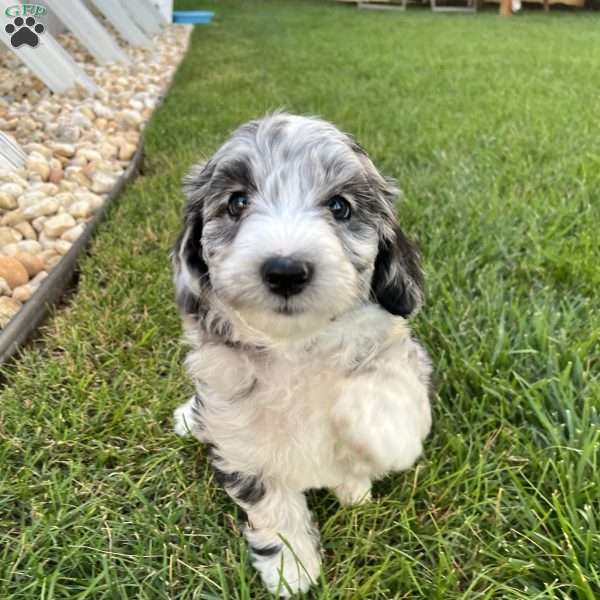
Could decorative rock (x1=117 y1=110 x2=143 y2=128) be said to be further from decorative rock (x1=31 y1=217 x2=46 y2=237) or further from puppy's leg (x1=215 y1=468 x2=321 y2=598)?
A: puppy's leg (x1=215 y1=468 x2=321 y2=598)

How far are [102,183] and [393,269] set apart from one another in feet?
11.7

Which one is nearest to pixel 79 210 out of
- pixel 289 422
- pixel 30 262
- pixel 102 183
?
pixel 102 183

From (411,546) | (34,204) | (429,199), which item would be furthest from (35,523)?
(429,199)

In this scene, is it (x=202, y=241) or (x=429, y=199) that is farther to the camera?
(x=429, y=199)

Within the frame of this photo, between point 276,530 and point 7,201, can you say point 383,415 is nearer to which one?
point 276,530

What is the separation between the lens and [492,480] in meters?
2.46

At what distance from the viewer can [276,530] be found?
7.35ft

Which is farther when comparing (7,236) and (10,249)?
(7,236)

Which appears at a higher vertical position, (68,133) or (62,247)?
(68,133)

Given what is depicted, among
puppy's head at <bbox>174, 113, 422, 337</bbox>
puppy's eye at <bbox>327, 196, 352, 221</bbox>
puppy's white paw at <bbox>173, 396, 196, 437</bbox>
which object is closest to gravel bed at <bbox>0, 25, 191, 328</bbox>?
puppy's white paw at <bbox>173, 396, 196, 437</bbox>

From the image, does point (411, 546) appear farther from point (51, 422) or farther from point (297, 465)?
point (51, 422)

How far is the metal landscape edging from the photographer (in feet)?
10.9

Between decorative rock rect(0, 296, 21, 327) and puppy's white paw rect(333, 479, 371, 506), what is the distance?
6.75 ft

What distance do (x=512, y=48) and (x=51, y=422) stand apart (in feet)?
40.2
